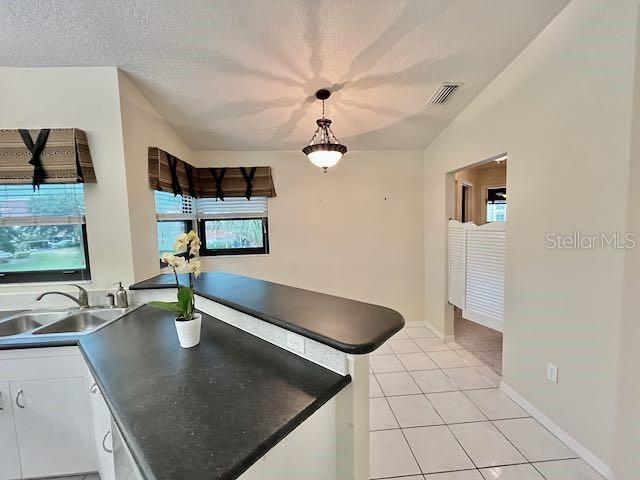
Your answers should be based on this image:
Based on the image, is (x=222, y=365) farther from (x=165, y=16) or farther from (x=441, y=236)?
(x=441, y=236)

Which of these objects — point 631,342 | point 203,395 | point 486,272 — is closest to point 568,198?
point 631,342

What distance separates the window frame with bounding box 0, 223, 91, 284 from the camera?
7.18 feet

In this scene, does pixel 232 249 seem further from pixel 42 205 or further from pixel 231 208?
pixel 42 205

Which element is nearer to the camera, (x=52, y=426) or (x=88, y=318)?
(x=52, y=426)

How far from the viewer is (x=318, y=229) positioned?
393 centimetres

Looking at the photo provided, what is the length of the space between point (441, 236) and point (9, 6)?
4.11m

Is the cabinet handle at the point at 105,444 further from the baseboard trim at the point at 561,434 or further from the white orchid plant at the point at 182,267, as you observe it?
the baseboard trim at the point at 561,434

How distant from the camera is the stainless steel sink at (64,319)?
6.53 feet

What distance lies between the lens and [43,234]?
7.23 feet

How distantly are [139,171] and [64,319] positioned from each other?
1249mm

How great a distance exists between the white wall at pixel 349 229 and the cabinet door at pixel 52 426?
2.27 meters

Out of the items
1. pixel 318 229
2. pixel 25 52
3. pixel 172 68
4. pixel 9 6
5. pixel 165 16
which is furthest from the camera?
pixel 318 229

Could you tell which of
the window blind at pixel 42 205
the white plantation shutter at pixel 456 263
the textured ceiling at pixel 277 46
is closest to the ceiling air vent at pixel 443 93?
the textured ceiling at pixel 277 46

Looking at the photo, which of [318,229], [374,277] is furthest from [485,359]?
[318,229]
